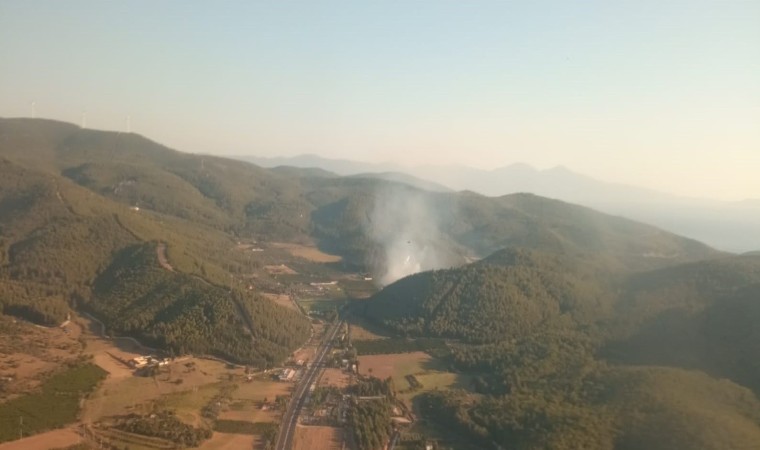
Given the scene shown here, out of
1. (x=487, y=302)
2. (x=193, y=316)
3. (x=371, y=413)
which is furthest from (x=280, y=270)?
(x=371, y=413)

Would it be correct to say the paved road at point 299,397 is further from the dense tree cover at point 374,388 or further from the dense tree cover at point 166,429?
the dense tree cover at point 166,429

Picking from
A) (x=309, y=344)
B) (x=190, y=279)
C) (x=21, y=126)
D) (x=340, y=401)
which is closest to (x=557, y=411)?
(x=340, y=401)

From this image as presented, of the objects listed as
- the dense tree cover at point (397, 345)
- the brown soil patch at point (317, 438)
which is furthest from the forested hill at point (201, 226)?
the brown soil patch at point (317, 438)

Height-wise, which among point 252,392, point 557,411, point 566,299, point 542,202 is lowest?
point 252,392

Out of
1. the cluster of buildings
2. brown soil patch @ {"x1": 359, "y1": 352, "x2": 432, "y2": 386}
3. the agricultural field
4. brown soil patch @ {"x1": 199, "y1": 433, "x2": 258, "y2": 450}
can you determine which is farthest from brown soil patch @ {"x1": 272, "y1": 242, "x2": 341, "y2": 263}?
brown soil patch @ {"x1": 199, "y1": 433, "x2": 258, "y2": 450}

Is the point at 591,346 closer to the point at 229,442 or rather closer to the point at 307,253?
the point at 229,442

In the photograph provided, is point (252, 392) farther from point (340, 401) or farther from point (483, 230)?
point (483, 230)
